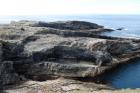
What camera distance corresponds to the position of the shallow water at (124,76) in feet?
217

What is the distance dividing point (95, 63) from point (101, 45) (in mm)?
13694

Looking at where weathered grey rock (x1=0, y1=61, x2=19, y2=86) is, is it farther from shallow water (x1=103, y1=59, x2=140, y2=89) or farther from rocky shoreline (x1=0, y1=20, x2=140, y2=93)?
shallow water (x1=103, y1=59, x2=140, y2=89)

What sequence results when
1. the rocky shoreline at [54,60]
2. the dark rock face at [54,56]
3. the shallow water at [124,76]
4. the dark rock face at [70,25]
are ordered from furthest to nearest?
the dark rock face at [70,25]
the dark rock face at [54,56]
the shallow water at [124,76]
the rocky shoreline at [54,60]

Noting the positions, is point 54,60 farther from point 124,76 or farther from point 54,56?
point 124,76

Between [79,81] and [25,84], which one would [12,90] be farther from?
[79,81]

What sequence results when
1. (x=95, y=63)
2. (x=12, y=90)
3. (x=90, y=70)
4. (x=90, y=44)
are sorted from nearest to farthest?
(x=12, y=90) < (x=90, y=70) < (x=95, y=63) < (x=90, y=44)

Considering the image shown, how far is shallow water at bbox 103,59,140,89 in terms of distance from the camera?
6619cm

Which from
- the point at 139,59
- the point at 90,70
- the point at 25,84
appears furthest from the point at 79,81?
the point at 139,59

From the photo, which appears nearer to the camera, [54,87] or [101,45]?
[54,87]

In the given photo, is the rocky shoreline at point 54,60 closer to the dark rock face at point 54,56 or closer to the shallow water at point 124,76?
the dark rock face at point 54,56

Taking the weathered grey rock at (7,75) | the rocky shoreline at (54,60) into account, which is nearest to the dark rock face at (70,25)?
the rocky shoreline at (54,60)

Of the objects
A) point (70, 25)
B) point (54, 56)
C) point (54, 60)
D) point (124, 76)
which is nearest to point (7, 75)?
point (54, 60)

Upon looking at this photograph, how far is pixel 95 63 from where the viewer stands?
7656 centimetres

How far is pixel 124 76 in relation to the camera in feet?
241
